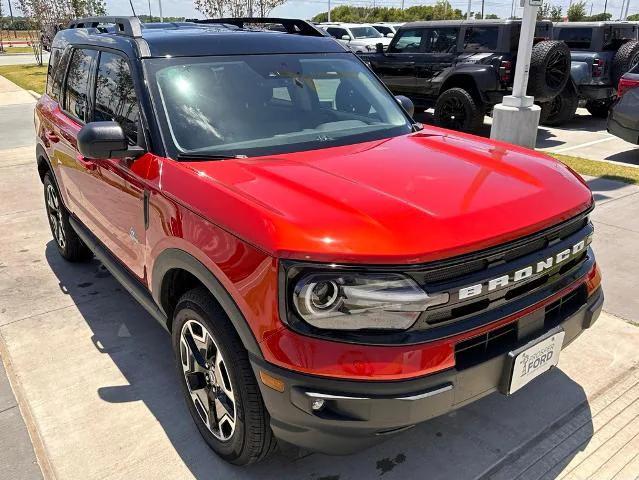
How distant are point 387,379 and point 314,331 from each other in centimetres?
29

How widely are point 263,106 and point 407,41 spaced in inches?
342

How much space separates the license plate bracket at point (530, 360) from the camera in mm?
2137

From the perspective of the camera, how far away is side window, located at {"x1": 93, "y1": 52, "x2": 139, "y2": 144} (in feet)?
9.63

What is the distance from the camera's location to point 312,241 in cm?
190

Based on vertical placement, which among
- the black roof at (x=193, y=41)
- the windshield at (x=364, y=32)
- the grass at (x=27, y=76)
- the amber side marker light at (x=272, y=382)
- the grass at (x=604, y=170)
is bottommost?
the grass at (x=27, y=76)

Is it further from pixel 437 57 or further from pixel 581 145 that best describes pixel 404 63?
pixel 581 145

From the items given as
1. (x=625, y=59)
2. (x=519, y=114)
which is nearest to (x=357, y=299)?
(x=519, y=114)

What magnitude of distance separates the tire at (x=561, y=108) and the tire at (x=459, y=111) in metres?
1.80

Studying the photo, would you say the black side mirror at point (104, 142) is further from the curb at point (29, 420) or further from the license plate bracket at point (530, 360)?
the license plate bracket at point (530, 360)

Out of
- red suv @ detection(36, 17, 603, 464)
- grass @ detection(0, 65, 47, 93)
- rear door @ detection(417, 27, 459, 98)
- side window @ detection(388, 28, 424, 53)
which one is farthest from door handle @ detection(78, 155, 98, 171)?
grass @ detection(0, 65, 47, 93)

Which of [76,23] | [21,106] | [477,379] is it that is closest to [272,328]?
[477,379]

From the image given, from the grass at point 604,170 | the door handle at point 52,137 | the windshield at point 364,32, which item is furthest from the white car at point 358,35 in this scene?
the door handle at point 52,137

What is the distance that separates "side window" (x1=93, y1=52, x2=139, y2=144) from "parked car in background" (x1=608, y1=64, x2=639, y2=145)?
23.5ft

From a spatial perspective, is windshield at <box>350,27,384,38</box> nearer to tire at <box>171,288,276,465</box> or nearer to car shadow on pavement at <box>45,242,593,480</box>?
car shadow on pavement at <box>45,242,593,480</box>
